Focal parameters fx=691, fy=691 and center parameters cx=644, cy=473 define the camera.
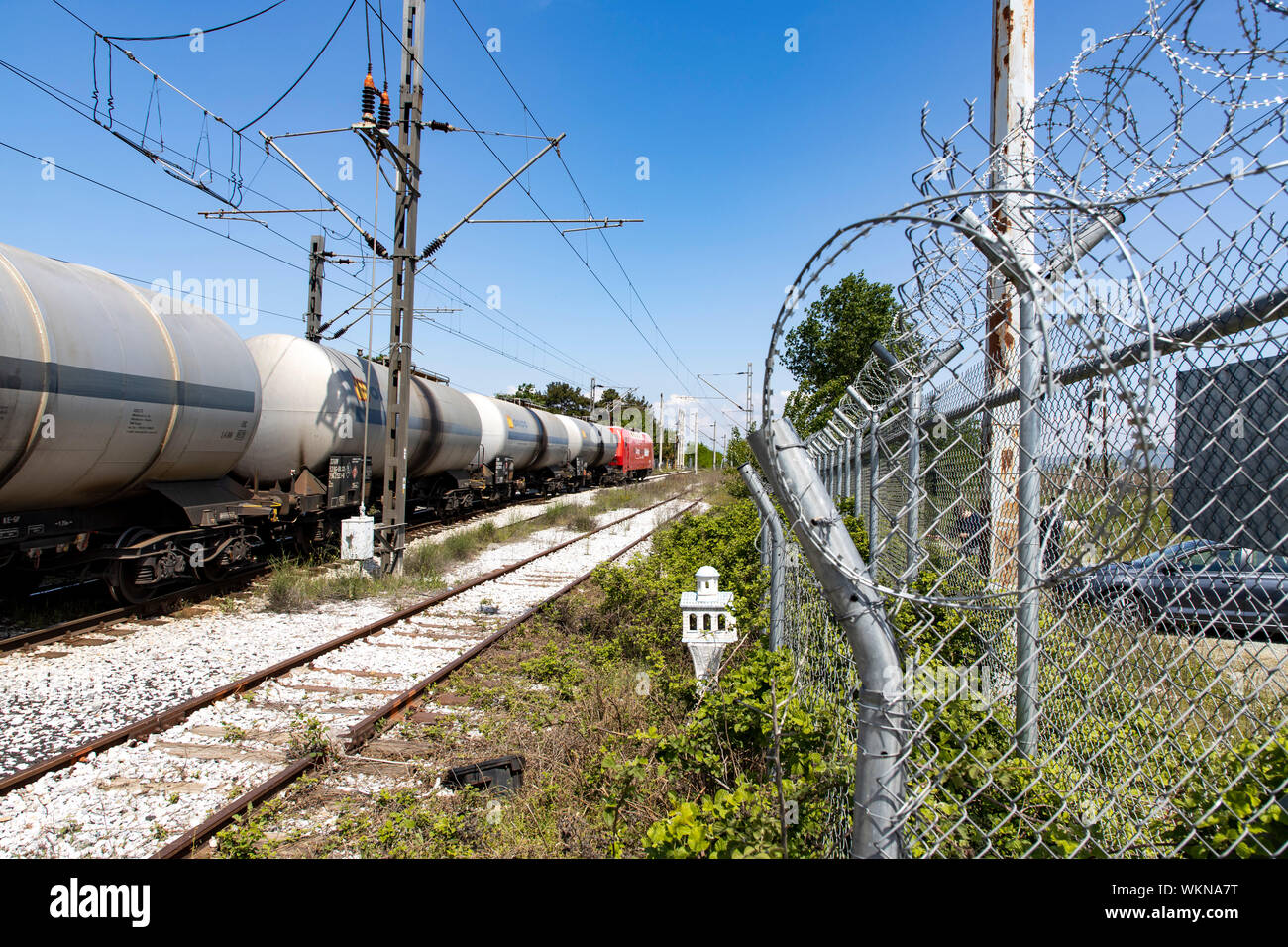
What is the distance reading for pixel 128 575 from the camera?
27.2ft

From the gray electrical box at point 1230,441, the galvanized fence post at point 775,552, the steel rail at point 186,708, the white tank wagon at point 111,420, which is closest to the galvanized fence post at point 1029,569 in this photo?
the gray electrical box at point 1230,441

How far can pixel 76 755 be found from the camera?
175 inches

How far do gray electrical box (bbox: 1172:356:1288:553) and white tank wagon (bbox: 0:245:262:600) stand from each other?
844 cm

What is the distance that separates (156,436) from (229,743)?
15.8ft

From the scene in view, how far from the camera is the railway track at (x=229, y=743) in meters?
3.77

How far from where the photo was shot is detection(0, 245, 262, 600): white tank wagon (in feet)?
21.4

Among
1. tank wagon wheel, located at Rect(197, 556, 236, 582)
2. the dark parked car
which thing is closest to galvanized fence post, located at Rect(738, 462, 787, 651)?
the dark parked car

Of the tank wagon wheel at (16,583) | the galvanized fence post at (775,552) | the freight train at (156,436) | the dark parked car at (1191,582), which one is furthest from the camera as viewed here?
the tank wagon wheel at (16,583)

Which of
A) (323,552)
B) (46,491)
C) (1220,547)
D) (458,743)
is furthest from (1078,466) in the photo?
(323,552)

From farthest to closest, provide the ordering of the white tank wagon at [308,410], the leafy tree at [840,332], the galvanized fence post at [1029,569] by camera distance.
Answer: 1. the leafy tree at [840,332]
2. the white tank wagon at [308,410]
3. the galvanized fence post at [1029,569]

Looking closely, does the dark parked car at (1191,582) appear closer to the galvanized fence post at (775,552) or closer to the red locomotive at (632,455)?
the galvanized fence post at (775,552)

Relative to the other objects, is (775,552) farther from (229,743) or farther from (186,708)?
(186,708)

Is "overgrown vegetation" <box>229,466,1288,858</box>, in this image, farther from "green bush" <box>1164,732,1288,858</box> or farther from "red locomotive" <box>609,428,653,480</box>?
"red locomotive" <box>609,428,653,480</box>

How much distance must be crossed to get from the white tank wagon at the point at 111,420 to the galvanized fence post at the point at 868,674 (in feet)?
25.4
